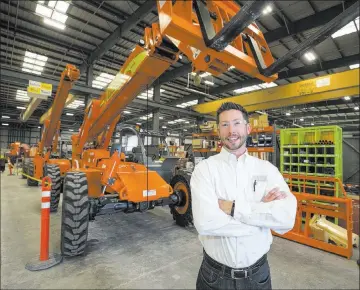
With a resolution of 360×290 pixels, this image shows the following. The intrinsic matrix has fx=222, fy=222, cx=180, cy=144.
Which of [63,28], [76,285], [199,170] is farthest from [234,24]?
[63,28]

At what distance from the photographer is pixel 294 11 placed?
723 cm

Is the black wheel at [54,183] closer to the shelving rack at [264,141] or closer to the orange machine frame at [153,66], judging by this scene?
the orange machine frame at [153,66]

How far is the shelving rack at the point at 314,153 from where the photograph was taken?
18.3 ft

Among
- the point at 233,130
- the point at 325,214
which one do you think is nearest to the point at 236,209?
the point at 233,130

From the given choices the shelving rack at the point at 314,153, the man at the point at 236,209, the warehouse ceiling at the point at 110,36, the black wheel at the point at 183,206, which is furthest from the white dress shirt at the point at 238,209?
the warehouse ceiling at the point at 110,36

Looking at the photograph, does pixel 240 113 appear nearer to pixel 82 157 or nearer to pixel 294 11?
pixel 82 157

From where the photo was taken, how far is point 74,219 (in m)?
3.15

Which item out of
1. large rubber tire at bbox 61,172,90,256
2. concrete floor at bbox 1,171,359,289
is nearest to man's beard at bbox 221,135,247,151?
concrete floor at bbox 1,171,359,289

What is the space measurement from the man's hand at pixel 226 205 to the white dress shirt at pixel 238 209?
0.08 ft

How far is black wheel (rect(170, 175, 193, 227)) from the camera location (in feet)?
14.8

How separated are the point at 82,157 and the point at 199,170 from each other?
14.6ft

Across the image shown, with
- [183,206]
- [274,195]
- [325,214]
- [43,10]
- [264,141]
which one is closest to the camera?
[274,195]

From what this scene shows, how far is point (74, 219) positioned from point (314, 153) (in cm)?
586

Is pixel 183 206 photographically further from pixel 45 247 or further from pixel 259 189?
pixel 259 189
